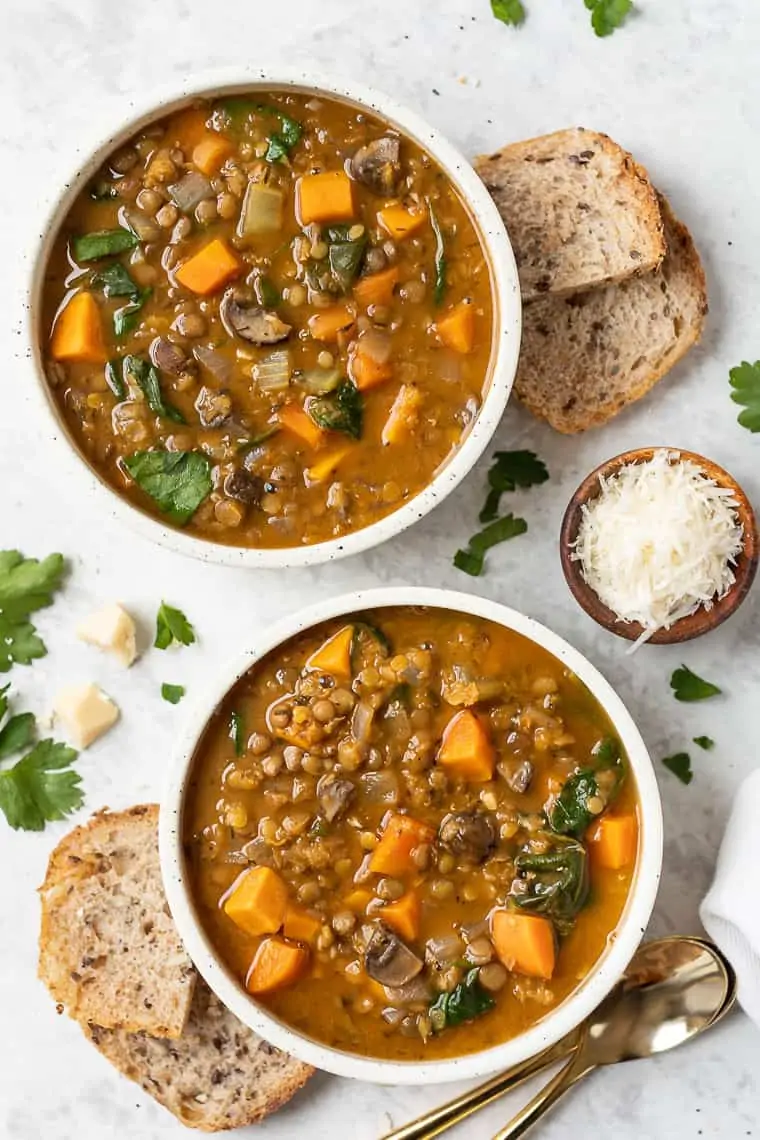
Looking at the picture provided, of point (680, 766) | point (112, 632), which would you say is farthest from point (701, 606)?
point (112, 632)

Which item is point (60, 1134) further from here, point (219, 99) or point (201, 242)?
point (219, 99)

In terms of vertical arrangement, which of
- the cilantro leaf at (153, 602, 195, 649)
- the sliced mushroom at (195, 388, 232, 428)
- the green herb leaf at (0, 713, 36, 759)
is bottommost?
the green herb leaf at (0, 713, 36, 759)

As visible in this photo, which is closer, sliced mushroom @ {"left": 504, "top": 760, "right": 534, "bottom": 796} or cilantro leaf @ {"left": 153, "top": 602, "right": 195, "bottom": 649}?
sliced mushroom @ {"left": 504, "top": 760, "right": 534, "bottom": 796}

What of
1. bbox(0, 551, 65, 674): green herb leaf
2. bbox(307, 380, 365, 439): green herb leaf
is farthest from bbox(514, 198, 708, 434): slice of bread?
bbox(0, 551, 65, 674): green herb leaf

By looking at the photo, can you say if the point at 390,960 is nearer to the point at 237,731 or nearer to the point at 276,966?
the point at 276,966

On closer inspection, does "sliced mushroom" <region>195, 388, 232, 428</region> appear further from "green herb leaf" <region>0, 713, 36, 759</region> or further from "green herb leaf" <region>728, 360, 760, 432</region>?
"green herb leaf" <region>728, 360, 760, 432</region>

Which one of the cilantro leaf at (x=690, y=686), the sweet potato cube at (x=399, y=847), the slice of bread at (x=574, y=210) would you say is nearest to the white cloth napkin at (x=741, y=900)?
the cilantro leaf at (x=690, y=686)

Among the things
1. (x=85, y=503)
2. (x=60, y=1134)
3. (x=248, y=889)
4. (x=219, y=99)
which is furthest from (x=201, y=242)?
(x=60, y=1134)

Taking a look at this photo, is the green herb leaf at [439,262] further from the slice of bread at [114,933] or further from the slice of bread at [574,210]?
the slice of bread at [114,933]
